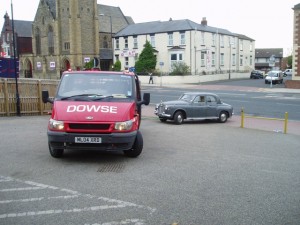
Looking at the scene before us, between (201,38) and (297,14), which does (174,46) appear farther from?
(297,14)

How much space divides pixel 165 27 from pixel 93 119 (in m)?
51.0

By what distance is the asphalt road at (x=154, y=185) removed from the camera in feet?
16.3

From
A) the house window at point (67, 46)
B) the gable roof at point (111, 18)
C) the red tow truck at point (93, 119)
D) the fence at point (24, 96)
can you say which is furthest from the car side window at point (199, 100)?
the gable roof at point (111, 18)

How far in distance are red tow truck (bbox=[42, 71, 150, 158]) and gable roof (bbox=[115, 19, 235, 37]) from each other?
4589 centimetres

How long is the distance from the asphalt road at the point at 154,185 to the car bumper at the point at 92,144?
424mm

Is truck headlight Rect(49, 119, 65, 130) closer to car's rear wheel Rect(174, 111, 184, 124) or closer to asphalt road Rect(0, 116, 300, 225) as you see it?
asphalt road Rect(0, 116, 300, 225)

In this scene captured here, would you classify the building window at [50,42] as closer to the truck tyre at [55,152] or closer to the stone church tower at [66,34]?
the stone church tower at [66,34]

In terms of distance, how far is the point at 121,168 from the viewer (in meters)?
7.54

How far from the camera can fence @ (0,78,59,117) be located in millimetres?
16834

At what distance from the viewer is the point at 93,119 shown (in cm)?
755

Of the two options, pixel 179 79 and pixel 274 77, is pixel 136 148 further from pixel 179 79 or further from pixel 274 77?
pixel 274 77

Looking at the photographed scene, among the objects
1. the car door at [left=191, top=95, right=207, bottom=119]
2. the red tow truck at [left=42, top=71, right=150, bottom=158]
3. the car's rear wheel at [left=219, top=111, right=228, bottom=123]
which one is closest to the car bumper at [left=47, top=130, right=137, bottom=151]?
the red tow truck at [left=42, top=71, right=150, bottom=158]

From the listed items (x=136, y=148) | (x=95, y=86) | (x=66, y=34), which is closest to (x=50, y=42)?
Answer: (x=66, y=34)

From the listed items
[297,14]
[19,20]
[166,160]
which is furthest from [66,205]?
[19,20]
